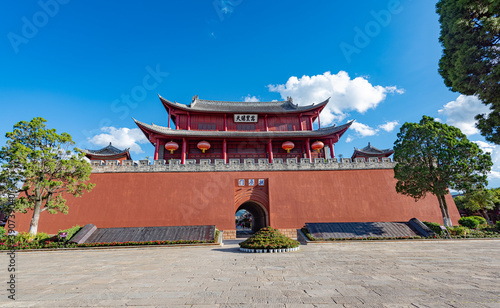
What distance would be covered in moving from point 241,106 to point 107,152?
532 inches

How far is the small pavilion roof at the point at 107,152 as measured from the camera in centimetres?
1955

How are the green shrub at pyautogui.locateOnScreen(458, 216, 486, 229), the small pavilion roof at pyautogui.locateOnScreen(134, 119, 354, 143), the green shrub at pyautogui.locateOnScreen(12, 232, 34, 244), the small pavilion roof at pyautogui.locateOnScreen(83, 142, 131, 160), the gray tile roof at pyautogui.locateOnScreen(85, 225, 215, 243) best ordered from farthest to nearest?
the small pavilion roof at pyautogui.locateOnScreen(83, 142, 131, 160) → the small pavilion roof at pyautogui.locateOnScreen(134, 119, 354, 143) → the green shrub at pyautogui.locateOnScreen(458, 216, 486, 229) → the gray tile roof at pyautogui.locateOnScreen(85, 225, 215, 243) → the green shrub at pyautogui.locateOnScreen(12, 232, 34, 244)

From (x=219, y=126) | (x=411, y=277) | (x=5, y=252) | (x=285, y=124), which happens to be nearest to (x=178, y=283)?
(x=411, y=277)

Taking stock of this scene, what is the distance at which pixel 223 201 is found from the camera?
1469 centimetres

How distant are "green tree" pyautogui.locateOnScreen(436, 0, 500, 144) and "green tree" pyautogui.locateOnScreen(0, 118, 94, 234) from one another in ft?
57.7

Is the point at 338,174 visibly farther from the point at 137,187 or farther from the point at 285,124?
the point at 137,187

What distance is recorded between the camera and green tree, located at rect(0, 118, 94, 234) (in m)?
10.9

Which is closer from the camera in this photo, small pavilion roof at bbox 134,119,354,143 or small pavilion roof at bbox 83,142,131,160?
small pavilion roof at bbox 134,119,354,143

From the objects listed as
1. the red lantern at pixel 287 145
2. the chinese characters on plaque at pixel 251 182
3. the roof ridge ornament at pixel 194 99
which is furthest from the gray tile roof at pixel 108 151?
the red lantern at pixel 287 145

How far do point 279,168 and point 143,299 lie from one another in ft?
41.8

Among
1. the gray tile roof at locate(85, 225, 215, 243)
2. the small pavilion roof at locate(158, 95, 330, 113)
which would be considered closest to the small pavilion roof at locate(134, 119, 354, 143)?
the small pavilion roof at locate(158, 95, 330, 113)

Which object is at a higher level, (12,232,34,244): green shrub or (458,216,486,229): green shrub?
(12,232,34,244): green shrub

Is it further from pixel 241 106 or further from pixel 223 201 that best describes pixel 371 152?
pixel 223 201

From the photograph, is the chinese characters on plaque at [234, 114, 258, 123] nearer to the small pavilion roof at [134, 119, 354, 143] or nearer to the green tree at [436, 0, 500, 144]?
the small pavilion roof at [134, 119, 354, 143]
